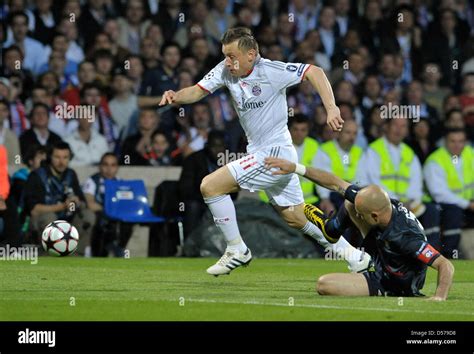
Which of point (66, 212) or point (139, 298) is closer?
point (139, 298)

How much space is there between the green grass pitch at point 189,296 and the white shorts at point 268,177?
907mm

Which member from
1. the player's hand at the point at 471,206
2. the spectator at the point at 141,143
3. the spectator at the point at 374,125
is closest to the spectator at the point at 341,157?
the spectator at the point at 374,125

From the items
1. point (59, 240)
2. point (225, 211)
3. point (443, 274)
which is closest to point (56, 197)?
point (59, 240)

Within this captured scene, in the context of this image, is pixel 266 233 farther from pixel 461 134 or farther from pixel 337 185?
pixel 337 185

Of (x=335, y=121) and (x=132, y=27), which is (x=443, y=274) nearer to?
(x=335, y=121)

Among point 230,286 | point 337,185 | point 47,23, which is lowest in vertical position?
point 230,286

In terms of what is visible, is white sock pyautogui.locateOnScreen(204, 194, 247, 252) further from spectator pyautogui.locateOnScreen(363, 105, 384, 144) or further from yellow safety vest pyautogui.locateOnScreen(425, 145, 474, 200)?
spectator pyautogui.locateOnScreen(363, 105, 384, 144)

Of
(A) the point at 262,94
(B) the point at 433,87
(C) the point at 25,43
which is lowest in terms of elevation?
(A) the point at 262,94

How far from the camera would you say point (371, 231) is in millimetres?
10906

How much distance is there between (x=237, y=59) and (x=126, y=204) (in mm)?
6012

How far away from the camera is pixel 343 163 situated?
1836 cm
